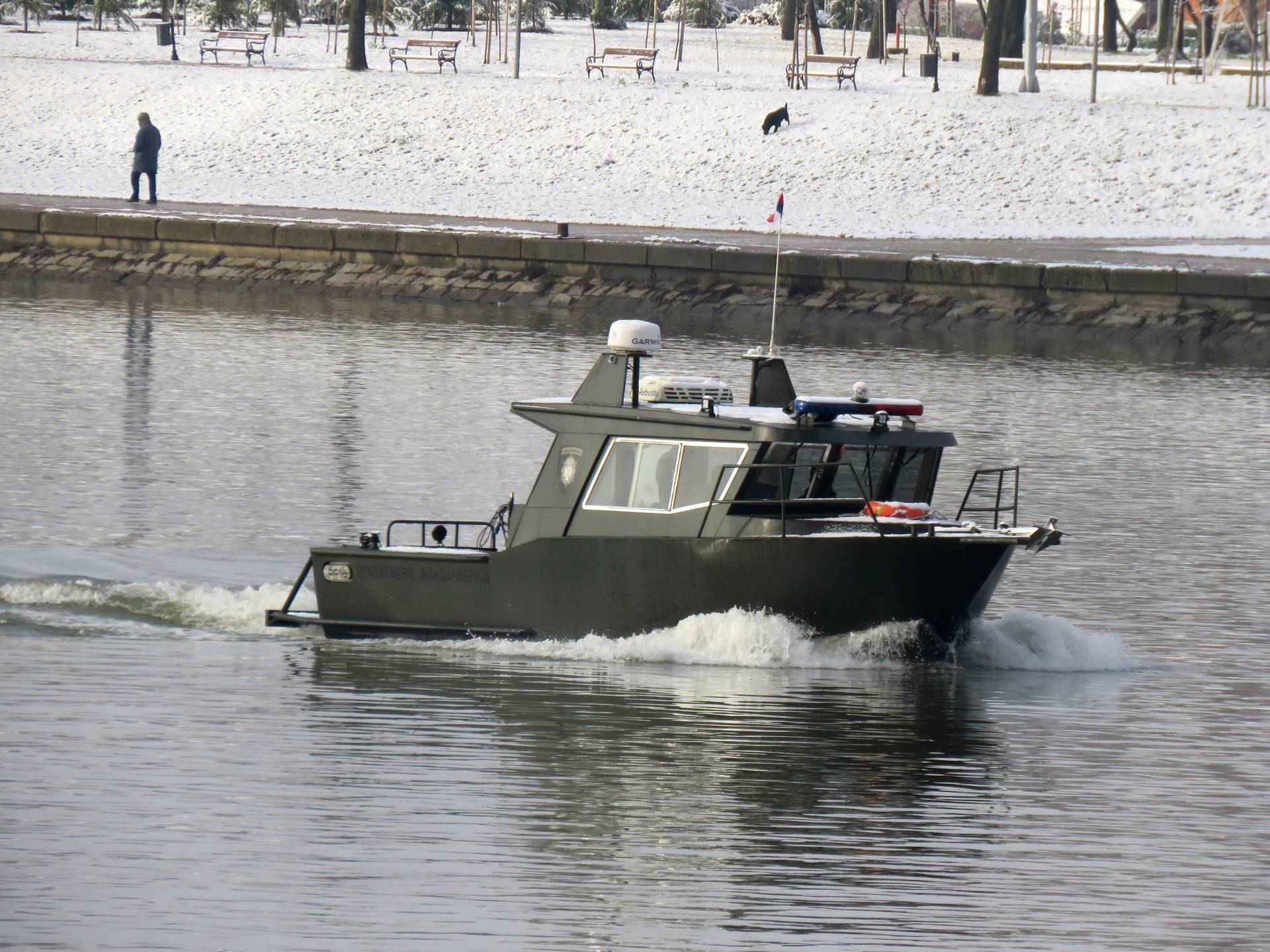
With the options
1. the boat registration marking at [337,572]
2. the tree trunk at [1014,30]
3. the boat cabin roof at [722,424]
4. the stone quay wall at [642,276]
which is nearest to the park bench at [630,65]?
the tree trunk at [1014,30]

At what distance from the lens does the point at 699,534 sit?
1314 cm

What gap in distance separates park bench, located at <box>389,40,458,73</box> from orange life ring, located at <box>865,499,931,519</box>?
131 feet

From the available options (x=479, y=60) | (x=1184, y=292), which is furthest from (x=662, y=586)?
(x=479, y=60)

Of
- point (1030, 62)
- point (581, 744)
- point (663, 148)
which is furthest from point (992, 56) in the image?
point (581, 744)

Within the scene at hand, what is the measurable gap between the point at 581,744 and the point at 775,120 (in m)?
34.0

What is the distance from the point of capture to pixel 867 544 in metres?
12.7

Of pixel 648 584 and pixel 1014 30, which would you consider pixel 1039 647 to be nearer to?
pixel 648 584

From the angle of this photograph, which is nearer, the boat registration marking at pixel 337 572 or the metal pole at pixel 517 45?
the boat registration marking at pixel 337 572

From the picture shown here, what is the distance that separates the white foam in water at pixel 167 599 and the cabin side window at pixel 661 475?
2.93 meters

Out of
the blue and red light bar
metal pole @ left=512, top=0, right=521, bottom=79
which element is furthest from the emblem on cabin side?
metal pole @ left=512, top=0, right=521, bottom=79

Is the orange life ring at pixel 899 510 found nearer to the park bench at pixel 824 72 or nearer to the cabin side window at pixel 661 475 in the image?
the cabin side window at pixel 661 475

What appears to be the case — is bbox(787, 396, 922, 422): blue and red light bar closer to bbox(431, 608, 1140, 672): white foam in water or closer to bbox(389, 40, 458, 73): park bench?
bbox(431, 608, 1140, 672): white foam in water

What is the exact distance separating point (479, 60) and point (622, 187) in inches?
643

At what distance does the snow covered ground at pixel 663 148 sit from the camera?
4006cm
